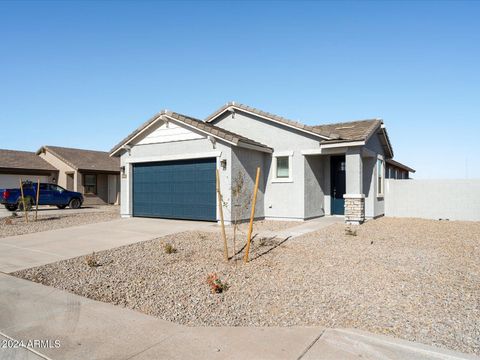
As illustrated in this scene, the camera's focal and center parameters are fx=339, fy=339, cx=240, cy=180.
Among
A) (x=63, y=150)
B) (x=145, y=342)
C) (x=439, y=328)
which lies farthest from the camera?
(x=63, y=150)

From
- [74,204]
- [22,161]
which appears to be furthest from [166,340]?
[22,161]

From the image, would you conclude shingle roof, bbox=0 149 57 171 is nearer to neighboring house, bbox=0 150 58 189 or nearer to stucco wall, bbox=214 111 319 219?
neighboring house, bbox=0 150 58 189

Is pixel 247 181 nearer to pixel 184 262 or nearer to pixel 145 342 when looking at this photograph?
pixel 184 262

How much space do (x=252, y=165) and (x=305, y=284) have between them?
8978 millimetres

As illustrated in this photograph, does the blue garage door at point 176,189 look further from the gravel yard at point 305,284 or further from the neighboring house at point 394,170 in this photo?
the neighboring house at point 394,170

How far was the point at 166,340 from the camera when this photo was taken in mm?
3967

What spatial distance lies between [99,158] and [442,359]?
31416 millimetres

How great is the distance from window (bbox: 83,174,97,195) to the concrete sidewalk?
80.2ft

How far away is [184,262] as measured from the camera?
24.4ft

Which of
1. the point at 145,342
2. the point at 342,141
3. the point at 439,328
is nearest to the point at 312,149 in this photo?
the point at 342,141

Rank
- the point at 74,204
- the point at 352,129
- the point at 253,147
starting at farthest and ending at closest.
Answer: the point at 74,204 < the point at 352,129 < the point at 253,147

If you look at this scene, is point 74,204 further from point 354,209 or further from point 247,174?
point 354,209

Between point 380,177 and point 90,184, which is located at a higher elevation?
point 380,177

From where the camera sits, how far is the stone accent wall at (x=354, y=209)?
43.4ft
